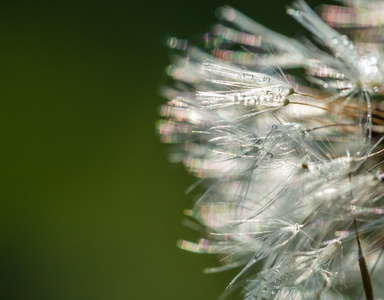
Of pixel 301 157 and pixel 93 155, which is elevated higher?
pixel 301 157

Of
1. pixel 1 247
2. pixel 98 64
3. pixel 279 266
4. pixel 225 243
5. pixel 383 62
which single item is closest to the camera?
pixel 279 266

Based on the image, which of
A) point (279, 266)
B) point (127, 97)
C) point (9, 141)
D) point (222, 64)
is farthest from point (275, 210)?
point (9, 141)

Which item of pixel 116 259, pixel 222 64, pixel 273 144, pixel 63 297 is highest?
pixel 222 64

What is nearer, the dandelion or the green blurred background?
the dandelion

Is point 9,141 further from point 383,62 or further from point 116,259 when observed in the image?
point 383,62

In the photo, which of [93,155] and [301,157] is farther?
[93,155]
